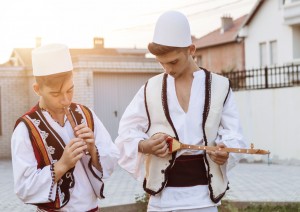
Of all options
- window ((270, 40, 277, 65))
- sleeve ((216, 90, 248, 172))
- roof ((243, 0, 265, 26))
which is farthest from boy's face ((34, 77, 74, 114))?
roof ((243, 0, 265, 26))

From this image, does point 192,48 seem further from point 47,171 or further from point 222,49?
point 222,49

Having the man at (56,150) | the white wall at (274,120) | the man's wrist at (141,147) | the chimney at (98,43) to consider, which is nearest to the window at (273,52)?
the white wall at (274,120)

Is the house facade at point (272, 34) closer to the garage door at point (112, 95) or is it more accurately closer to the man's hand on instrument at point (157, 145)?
the garage door at point (112, 95)

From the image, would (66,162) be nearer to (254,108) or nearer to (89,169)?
(89,169)

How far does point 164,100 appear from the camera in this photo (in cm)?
321

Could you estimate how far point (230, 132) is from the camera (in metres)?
3.19

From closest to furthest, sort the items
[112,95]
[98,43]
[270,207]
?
[270,207], [112,95], [98,43]

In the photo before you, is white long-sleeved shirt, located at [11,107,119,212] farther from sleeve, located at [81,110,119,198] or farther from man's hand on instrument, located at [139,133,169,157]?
man's hand on instrument, located at [139,133,169,157]

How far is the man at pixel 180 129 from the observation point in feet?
10.2

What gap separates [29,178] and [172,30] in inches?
41.3

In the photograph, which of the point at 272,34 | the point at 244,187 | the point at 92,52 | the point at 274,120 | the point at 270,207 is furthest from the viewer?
the point at 92,52

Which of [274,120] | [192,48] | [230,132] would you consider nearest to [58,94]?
[192,48]

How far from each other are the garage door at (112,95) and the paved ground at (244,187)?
322cm

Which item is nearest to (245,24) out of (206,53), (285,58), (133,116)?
(285,58)
